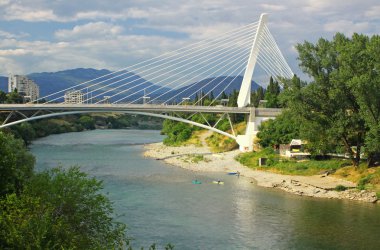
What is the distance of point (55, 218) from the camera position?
13.0m

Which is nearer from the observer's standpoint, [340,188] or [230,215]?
[230,215]

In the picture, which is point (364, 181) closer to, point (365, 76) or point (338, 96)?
point (338, 96)

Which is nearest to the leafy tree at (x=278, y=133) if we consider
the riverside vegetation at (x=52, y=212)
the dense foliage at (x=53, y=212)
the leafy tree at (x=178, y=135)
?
the leafy tree at (x=178, y=135)

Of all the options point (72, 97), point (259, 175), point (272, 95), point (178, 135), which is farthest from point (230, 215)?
Answer: point (272, 95)

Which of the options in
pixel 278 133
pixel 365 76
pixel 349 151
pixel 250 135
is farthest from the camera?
pixel 250 135

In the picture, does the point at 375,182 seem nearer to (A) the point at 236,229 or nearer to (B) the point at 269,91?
(A) the point at 236,229

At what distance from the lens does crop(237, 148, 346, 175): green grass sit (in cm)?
3450

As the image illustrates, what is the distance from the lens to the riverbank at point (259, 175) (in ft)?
94.5

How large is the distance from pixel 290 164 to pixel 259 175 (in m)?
2.39

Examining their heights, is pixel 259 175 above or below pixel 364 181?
below

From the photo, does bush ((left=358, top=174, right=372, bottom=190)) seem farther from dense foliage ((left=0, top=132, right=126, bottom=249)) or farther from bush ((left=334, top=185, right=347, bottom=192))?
dense foliage ((left=0, top=132, right=126, bottom=249))

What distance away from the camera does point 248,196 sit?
28.6 metres

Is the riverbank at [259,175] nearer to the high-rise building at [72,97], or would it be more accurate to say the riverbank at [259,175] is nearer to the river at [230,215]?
the river at [230,215]

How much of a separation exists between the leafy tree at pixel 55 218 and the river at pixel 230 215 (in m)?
2.77
